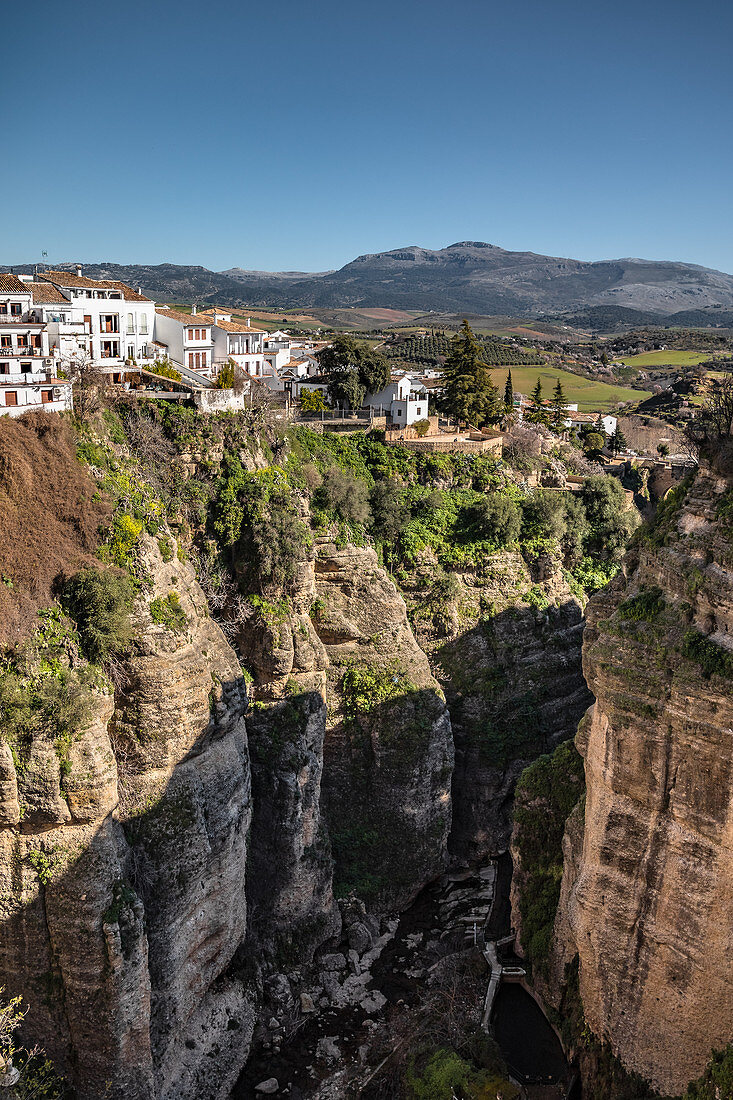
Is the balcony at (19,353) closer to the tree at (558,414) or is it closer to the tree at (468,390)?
the tree at (468,390)

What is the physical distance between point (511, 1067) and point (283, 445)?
18.0m

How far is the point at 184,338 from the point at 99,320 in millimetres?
3992

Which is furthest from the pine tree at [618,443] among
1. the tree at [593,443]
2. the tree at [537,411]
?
the tree at [537,411]

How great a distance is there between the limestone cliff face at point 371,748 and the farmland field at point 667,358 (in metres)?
74.0

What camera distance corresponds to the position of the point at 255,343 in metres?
41.8

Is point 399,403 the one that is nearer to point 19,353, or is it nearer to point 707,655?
point 19,353

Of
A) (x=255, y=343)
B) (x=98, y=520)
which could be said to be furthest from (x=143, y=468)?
(x=255, y=343)

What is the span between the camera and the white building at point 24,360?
21.2 meters

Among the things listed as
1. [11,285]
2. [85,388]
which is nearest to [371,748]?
[85,388]

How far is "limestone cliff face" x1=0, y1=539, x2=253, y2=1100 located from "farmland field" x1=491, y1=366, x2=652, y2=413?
164 feet

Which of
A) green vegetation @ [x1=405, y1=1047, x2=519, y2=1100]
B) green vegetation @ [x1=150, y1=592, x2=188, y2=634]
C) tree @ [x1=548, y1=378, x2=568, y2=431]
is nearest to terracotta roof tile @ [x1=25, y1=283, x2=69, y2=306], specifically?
green vegetation @ [x1=150, y1=592, x2=188, y2=634]

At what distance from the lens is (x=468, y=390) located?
4141cm

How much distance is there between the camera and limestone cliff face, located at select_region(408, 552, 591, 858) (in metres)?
30.6

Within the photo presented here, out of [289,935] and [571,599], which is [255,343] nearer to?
[571,599]
